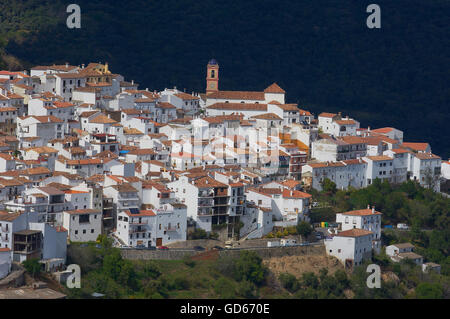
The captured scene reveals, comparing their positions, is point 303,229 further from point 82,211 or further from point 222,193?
point 82,211

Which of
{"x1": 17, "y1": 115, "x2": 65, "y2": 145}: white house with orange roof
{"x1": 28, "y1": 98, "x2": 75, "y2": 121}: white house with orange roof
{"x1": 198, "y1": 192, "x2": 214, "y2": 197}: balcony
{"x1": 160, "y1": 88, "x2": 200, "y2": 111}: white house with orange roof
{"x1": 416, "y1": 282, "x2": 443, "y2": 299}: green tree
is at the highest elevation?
{"x1": 160, "y1": 88, "x2": 200, "y2": 111}: white house with orange roof

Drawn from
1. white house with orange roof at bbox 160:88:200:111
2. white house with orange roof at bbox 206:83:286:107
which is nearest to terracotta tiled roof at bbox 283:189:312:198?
white house with orange roof at bbox 206:83:286:107

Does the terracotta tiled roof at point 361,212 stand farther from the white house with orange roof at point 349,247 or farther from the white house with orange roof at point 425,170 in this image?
the white house with orange roof at point 425,170

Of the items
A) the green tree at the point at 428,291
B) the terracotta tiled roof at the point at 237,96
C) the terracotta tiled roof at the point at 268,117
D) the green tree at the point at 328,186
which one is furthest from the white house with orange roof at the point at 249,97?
the green tree at the point at 428,291

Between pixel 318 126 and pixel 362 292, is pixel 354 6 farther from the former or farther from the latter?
pixel 362 292

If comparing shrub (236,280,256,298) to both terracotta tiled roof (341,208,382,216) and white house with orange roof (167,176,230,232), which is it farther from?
terracotta tiled roof (341,208,382,216)

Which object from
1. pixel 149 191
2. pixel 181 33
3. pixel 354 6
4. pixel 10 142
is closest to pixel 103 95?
pixel 10 142
